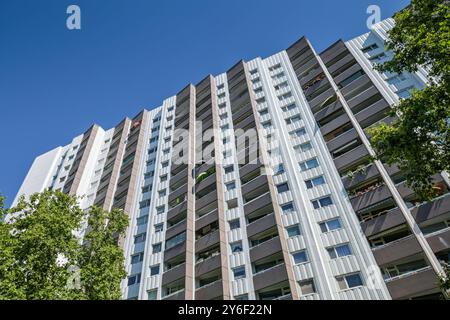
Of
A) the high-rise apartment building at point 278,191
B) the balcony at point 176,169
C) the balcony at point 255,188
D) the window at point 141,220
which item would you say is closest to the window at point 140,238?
the high-rise apartment building at point 278,191

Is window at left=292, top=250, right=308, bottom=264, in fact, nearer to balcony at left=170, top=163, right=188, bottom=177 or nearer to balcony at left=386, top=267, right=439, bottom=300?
balcony at left=386, top=267, right=439, bottom=300

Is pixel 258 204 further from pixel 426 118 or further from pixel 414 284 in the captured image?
pixel 426 118

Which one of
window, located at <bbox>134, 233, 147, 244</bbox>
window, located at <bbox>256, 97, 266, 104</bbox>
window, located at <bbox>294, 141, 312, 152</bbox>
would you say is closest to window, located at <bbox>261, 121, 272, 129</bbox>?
window, located at <bbox>256, 97, 266, 104</bbox>

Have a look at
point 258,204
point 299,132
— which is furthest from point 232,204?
point 299,132

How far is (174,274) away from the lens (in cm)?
2836

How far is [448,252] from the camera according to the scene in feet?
65.9

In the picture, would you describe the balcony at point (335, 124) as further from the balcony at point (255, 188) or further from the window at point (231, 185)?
the window at point (231, 185)

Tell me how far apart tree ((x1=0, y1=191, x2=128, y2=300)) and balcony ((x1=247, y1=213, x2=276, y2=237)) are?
458 inches

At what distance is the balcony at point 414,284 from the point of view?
19312 mm

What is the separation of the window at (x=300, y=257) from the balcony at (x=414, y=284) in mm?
5873

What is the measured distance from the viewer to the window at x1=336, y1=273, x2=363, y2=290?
21.6m

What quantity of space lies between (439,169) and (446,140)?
111cm

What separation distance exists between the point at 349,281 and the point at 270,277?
5.60 metres

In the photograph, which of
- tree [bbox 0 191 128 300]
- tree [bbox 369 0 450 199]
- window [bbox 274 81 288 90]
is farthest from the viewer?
window [bbox 274 81 288 90]
